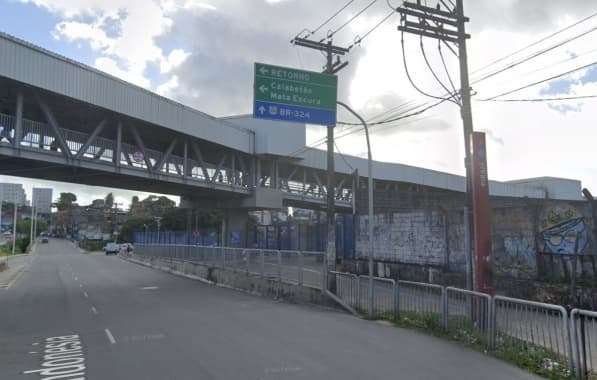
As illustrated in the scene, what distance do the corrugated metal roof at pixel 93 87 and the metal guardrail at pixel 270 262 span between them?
296 inches

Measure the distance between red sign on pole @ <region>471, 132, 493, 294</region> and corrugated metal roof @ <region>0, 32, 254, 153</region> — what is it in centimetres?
1725

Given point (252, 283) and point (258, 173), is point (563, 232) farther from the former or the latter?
point (258, 173)

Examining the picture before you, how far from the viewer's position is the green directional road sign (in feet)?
51.8

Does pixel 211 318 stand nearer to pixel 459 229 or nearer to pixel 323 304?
pixel 323 304

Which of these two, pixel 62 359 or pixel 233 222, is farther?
pixel 233 222

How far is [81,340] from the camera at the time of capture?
1058cm

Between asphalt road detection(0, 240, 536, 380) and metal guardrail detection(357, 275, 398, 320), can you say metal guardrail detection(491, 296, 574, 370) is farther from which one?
metal guardrail detection(357, 275, 398, 320)

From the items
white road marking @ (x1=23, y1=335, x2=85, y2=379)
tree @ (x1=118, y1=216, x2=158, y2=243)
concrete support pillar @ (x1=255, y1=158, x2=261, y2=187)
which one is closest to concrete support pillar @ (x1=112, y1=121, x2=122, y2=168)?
concrete support pillar @ (x1=255, y1=158, x2=261, y2=187)

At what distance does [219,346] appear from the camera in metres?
9.56

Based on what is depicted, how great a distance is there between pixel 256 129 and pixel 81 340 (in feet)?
89.1

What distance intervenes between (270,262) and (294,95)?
7.04 meters

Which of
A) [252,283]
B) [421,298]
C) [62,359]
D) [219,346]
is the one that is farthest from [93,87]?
[421,298]

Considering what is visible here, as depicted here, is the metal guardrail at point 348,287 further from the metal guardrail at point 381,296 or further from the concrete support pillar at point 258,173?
the concrete support pillar at point 258,173

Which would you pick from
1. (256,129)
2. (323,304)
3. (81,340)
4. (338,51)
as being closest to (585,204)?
(323,304)
